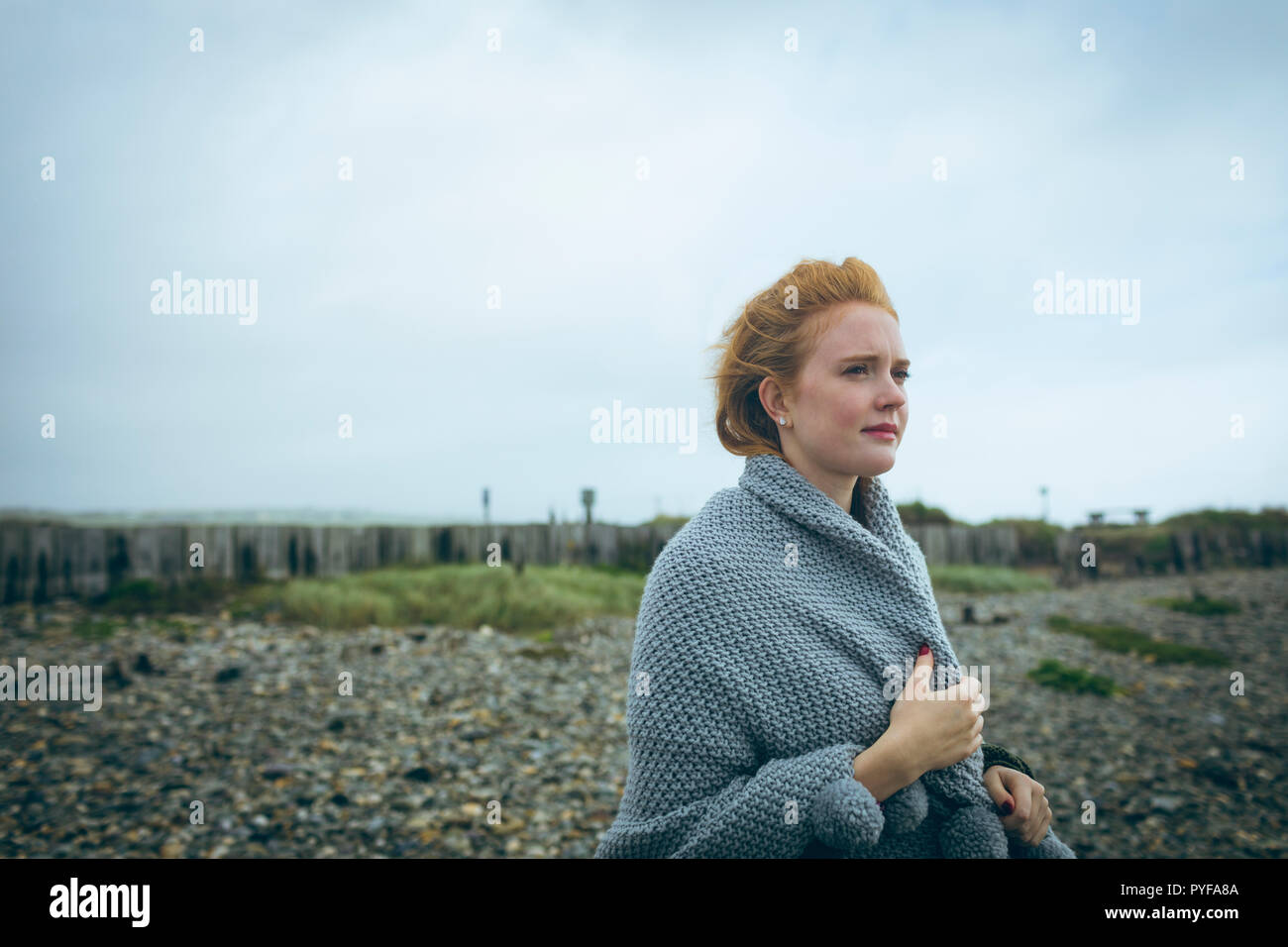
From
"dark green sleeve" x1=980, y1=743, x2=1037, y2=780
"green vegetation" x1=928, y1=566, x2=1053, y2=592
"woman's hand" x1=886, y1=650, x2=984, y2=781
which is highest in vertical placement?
"woman's hand" x1=886, y1=650, x2=984, y2=781

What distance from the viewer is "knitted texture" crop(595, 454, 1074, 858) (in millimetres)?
1553

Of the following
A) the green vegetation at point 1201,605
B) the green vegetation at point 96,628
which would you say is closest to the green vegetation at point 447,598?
the green vegetation at point 96,628

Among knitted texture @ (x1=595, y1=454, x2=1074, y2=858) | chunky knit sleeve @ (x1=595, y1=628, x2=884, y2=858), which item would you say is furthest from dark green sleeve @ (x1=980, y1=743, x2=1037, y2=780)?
chunky knit sleeve @ (x1=595, y1=628, x2=884, y2=858)

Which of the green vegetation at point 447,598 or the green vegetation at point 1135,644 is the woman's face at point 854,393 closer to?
the green vegetation at point 447,598

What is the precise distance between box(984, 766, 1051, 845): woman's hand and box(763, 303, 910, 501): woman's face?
820mm

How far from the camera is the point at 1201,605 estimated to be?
43.7 feet

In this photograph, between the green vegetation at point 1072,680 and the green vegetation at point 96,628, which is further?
the green vegetation at point 96,628

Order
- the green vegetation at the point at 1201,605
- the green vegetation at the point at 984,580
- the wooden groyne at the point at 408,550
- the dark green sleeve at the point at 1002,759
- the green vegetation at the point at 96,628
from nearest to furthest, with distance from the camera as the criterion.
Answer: the dark green sleeve at the point at 1002,759
the green vegetation at the point at 96,628
the wooden groyne at the point at 408,550
the green vegetation at the point at 1201,605
the green vegetation at the point at 984,580

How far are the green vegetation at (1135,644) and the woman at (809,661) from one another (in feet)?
35.2

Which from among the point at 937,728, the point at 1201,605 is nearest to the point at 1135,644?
the point at 1201,605

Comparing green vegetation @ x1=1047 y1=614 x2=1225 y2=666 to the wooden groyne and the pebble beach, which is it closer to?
the pebble beach

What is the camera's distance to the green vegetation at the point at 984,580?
17.8m
